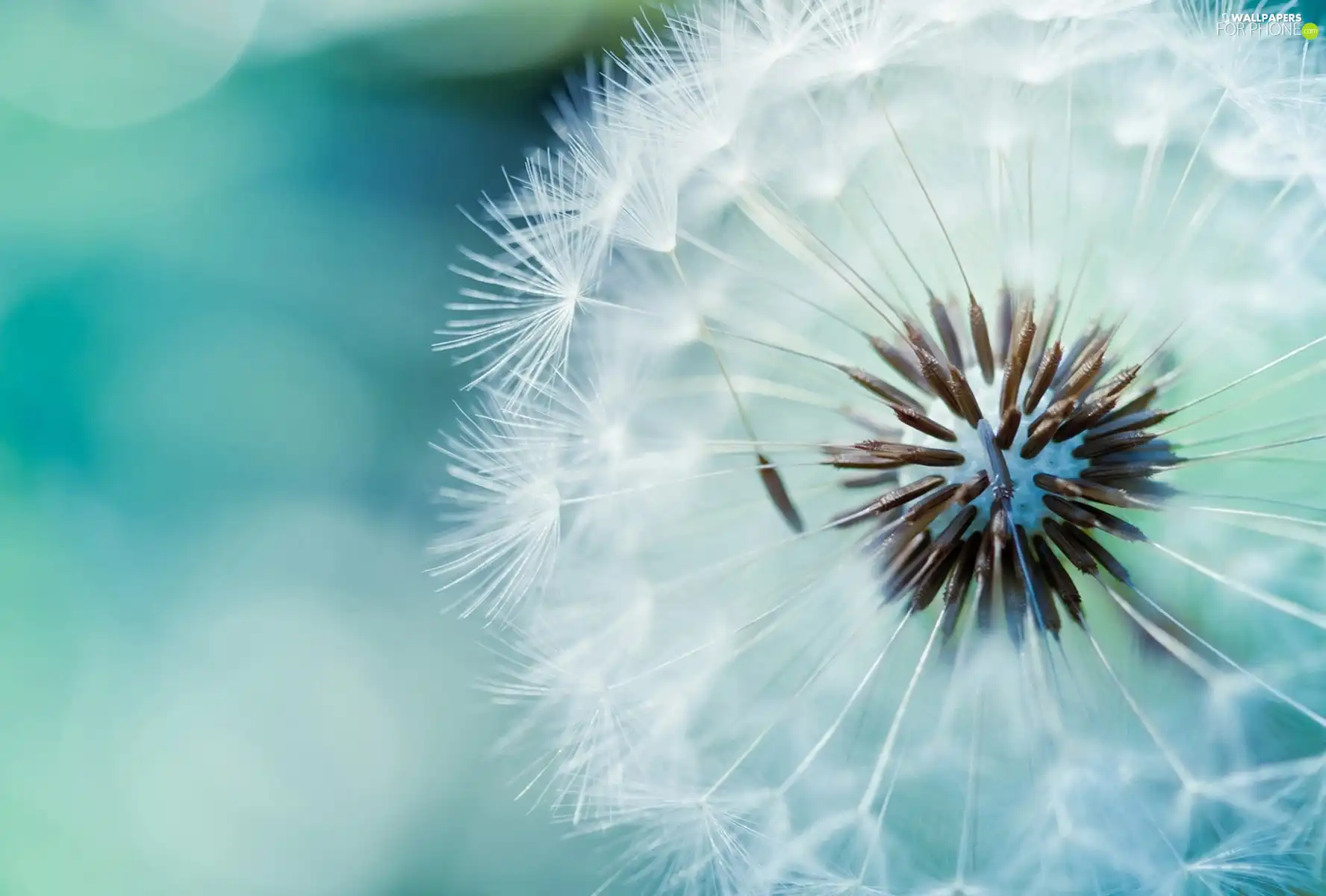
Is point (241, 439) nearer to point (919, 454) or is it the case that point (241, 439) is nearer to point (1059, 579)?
point (919, 454)

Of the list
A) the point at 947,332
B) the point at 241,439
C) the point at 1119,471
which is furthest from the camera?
the point at 241,439

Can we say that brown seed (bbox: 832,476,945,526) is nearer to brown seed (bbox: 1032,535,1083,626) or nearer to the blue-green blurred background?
brown seed (bbox: 1032,535,1083,626)

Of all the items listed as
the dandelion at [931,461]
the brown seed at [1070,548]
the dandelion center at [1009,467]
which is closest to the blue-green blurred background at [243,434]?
the dandelion at [931,461]

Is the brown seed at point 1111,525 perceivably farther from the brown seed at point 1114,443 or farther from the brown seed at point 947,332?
the brown seed at point 947,332

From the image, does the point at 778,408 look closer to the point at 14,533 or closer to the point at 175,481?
the point at 175,481

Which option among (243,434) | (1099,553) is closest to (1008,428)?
(1099,553)

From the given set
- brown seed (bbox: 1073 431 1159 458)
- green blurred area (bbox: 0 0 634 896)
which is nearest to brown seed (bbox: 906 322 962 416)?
brown seed (bbox: 1073 431 1159 458)
